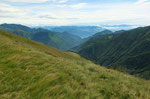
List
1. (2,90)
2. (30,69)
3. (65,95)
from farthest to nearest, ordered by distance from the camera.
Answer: (30,69), (2,90), (65,95)

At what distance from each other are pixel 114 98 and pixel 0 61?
8.91 meters

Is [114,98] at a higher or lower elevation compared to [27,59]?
lower

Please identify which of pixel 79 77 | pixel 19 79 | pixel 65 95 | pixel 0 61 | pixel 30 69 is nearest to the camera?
pixel 65 95

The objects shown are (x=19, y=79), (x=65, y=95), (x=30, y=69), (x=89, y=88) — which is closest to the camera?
(x=65, y=95)

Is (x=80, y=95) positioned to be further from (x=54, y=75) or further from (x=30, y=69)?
(x=30, y=69)

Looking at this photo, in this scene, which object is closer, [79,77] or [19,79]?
[19,79]

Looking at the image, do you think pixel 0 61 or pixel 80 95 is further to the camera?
pixel 0 61

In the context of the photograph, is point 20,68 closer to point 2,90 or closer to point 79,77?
point 2,90

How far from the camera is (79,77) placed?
796 cm

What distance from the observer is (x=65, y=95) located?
19.6 ft

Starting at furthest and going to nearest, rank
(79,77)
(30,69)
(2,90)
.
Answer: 1. (30,69)
2. (79,77)
3. (2,90)

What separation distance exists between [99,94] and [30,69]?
5.03 meters

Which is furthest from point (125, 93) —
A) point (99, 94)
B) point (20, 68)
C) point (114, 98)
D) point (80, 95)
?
point (20, 68)

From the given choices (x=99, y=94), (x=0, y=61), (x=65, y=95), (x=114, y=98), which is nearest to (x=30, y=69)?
(x=0, y=61)
